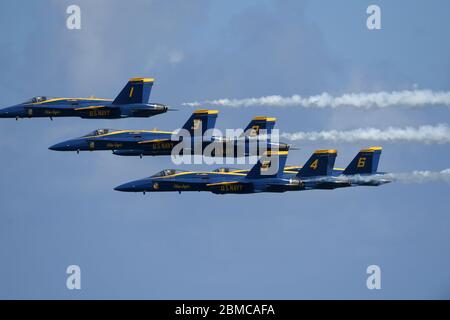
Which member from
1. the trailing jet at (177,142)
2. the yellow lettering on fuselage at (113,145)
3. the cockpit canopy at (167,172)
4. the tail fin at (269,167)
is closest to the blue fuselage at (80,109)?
the trailing jet at (177,142)

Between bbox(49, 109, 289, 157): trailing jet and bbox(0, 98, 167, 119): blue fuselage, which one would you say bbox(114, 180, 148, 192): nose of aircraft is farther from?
bbox(0, 98, 167, 119): blue fuselage

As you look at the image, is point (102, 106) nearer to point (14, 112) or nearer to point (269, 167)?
point (14, 112)

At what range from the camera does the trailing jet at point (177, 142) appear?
543 ft

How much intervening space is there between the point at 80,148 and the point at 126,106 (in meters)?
7.15

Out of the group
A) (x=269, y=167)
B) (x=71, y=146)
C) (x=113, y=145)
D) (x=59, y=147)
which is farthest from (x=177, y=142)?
(x=59, y=147)

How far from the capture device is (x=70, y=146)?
171 metres

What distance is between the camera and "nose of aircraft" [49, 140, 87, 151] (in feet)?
560

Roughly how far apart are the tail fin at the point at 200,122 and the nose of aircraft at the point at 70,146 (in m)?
10.5

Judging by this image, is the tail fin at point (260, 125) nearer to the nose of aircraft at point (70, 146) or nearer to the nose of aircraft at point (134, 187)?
the nose of aircraft at point (134, 187)

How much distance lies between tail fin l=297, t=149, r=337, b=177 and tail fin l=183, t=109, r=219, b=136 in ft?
34.8

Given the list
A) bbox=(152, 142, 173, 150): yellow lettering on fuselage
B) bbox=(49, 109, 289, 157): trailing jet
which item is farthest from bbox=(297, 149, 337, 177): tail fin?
bbox=(152, 142, 173, 150): yellow lettering on fuselage

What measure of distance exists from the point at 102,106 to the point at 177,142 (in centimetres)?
778
